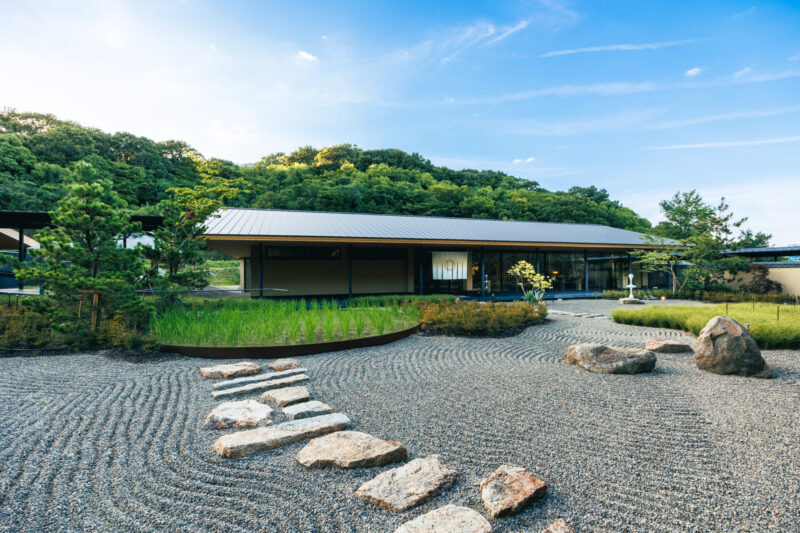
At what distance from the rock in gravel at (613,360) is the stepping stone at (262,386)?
339cm

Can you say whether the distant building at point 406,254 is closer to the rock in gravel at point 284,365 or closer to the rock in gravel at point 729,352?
the rock in gravel at point 284,365

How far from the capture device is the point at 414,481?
1.90m

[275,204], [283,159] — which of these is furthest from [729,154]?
[283,159]

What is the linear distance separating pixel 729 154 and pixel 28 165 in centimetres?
3934

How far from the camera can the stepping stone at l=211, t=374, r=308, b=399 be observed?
3.44m

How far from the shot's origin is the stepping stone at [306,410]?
2898 millimetres

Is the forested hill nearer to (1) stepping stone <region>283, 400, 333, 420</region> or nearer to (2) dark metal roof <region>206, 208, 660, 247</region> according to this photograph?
(2) dark metal roof <region>206, 208, 660, 247</region>

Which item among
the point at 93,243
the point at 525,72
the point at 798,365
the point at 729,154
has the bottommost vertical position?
the point at 798,365

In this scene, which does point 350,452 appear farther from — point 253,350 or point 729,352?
point 729,352

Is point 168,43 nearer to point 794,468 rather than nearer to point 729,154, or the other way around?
point 794,468

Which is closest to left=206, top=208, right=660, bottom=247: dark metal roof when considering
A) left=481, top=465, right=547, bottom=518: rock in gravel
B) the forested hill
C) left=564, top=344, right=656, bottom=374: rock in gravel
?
left=564, top=344, right=656, bottom=374: rock in gravel

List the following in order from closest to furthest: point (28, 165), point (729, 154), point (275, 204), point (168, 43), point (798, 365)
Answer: point (798, 365)
point (168, 43)
point (729, 154)
point (28, 165)
point (275, 204)

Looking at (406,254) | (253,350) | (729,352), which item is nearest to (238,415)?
(253,350)

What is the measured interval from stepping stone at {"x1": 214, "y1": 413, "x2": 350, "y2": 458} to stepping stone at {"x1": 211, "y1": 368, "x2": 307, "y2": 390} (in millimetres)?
1318
